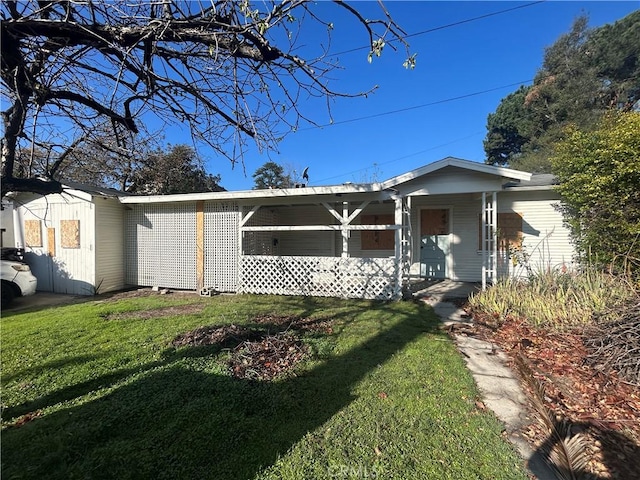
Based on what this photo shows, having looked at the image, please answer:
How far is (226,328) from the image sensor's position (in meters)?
4.54

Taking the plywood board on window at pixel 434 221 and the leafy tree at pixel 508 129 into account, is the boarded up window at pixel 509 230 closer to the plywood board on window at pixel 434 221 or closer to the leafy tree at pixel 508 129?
the plywood board on window at pixel 434 221

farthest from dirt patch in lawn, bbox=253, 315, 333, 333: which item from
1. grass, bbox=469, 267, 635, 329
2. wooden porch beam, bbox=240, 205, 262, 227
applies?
wooden porch beam, bbox=240, 205, 262, 227

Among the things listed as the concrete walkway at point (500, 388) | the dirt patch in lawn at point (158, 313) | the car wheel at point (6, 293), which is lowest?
the concrete walkway at point (500, 388)

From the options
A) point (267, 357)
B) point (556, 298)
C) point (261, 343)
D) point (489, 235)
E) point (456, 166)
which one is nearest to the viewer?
point (267, 357)

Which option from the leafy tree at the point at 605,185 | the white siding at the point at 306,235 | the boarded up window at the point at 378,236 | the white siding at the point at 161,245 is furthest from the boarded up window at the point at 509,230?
the white siding at the point at 161,245

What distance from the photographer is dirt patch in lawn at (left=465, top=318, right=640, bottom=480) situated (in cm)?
212

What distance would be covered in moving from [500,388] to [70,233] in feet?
34.4

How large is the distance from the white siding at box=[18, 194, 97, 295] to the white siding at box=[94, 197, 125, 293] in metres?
0.17

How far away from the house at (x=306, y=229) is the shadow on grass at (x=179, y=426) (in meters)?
4.59

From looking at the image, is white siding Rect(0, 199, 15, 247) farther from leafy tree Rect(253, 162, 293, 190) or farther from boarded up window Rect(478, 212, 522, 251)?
leafy tree Rect(253, 162, 293, 190)

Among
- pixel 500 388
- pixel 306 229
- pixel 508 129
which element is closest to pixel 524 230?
pixel 306 229

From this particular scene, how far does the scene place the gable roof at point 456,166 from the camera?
6.86m

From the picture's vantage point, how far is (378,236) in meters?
10.3

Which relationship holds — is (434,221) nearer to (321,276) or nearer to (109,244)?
(321,276)
